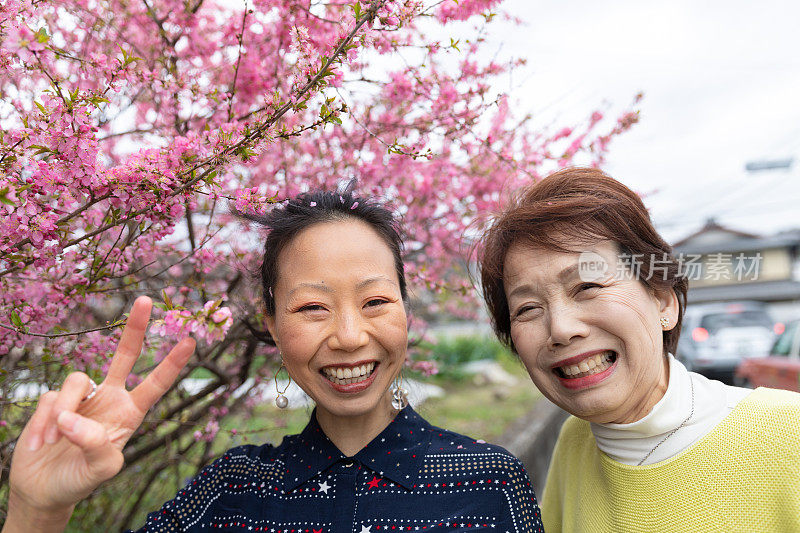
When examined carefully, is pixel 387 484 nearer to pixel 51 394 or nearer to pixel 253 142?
pixel 51 394

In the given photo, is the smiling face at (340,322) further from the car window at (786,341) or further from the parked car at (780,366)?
the car window at (786,341)

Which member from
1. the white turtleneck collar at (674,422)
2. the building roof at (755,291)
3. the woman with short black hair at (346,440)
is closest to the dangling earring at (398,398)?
the woman with short black hair at (346,440)

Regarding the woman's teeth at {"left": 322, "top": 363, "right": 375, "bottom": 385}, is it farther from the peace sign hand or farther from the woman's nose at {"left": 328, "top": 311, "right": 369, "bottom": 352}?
the peace sign hand

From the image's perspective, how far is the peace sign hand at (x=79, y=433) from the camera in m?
1.14

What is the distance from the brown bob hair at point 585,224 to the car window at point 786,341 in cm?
574

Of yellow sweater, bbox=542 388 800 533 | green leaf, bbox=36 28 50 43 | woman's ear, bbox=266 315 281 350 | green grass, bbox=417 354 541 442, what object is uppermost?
green leaf, bbox=36 28 50 43

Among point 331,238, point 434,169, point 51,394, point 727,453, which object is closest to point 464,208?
point 434,169

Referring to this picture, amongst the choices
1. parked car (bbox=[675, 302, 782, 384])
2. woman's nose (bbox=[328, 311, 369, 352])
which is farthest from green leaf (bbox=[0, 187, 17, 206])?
parked car (bbox=[675, 302, 782, 384])

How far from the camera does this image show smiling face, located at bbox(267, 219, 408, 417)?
151 cm

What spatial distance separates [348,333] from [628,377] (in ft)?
2.45

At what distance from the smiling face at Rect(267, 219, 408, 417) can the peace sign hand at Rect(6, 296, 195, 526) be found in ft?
1.22

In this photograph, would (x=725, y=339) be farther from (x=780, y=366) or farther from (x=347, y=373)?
(x=347, y=373)

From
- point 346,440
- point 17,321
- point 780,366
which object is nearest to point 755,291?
point 780,366

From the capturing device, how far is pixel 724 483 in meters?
1.41
